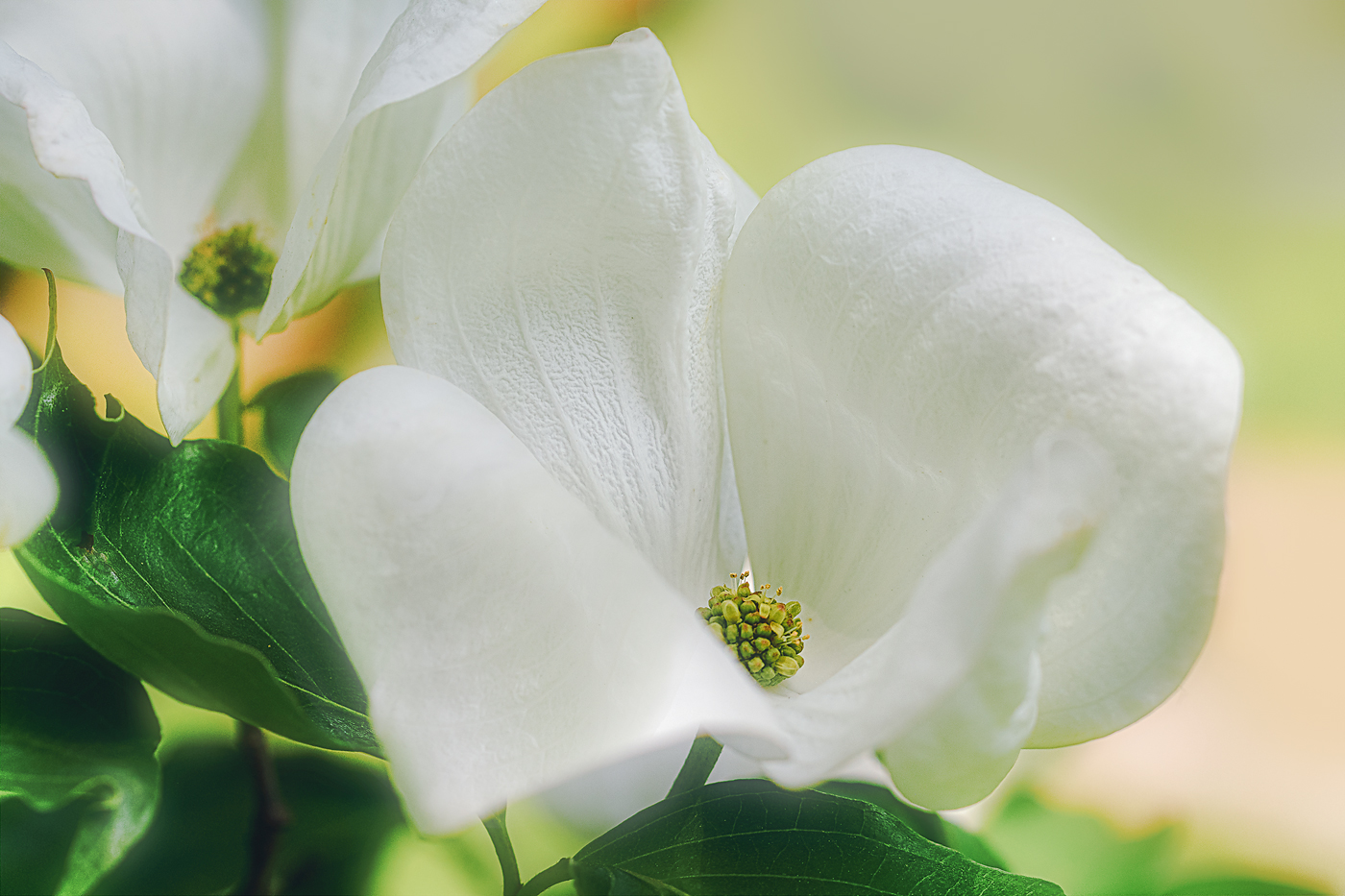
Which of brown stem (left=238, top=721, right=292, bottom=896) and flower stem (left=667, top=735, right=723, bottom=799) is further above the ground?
flower stem (left=667, top=735, right=723, bottom=799)

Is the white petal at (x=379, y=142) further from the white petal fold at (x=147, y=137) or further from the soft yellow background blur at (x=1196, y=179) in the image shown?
the soft yellow background blur at (x=1196, y=179)

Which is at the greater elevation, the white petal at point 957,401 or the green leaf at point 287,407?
the white petal at point 957,401

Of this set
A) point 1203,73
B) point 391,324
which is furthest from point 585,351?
point 1203,73

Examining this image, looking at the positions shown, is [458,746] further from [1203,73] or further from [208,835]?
[1203,73]

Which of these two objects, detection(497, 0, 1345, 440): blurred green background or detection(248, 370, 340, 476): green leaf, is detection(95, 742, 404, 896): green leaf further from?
detection(497, 0, 1345, 440): blurred green background

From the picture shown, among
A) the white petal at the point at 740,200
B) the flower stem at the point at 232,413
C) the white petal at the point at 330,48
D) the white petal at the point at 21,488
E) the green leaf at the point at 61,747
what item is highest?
the white petal at the point at 330,48

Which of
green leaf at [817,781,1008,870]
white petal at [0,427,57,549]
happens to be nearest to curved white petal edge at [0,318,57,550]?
white petal at [0,427,57,549]

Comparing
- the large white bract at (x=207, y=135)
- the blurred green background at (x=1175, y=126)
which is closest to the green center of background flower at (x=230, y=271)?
the large white bract at (x=207, y=135)
